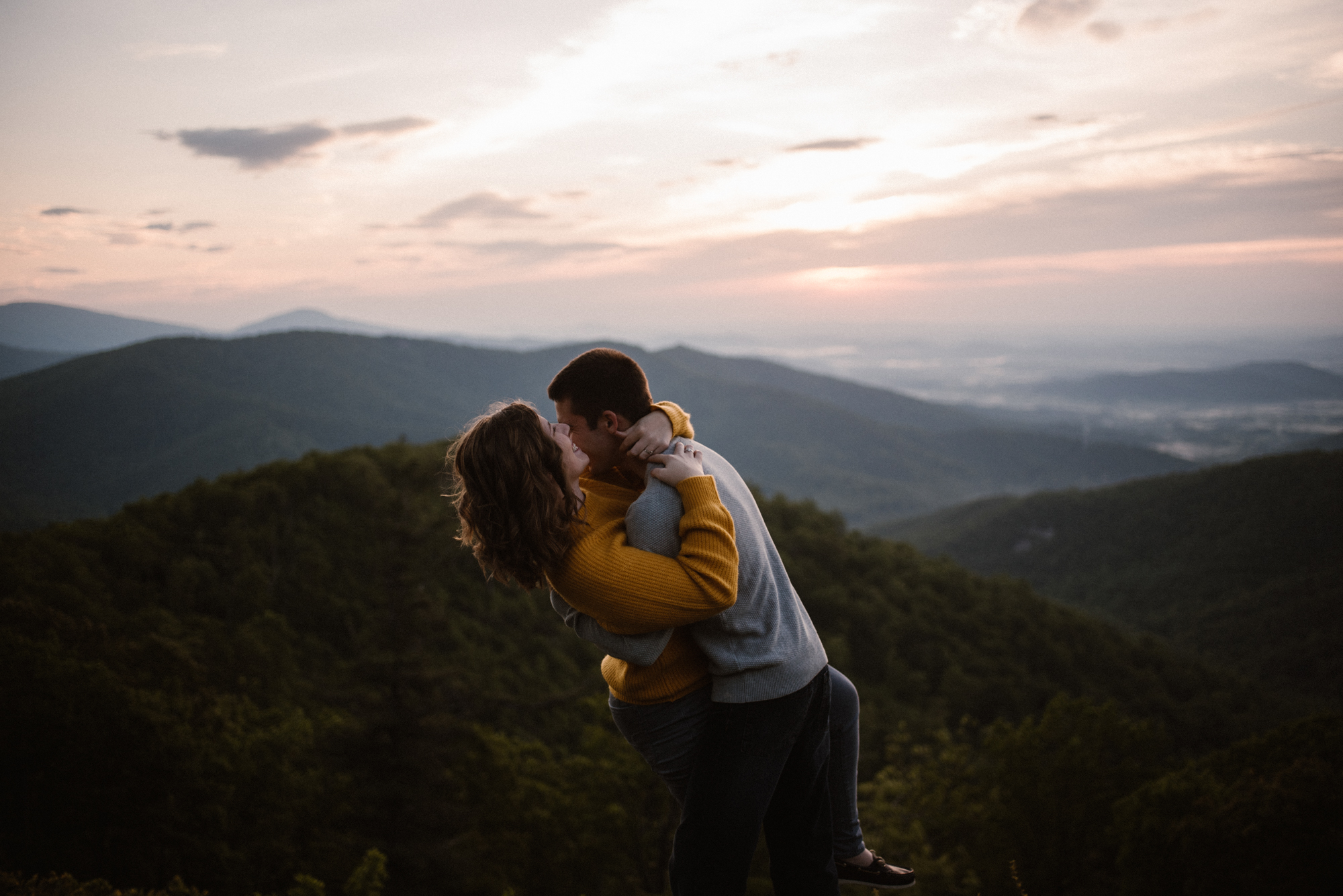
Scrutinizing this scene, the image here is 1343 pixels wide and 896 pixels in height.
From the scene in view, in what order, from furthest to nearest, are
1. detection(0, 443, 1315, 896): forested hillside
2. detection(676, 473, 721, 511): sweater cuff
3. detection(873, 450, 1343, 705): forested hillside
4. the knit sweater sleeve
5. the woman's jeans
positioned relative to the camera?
detection(873, 450, 1343, 705): forested hillside < detection(0, 443, 1315, 896): forested hillside < the woman's jeans < detection(676, 473, 721, 511): sweater cuff < the knit sweater sleeve

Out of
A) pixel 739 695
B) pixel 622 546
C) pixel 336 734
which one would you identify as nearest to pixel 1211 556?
pixel 336 734

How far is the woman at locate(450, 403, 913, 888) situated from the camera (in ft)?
7.58

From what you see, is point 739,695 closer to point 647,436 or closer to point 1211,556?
point 647,436

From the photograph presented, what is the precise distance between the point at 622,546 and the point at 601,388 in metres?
0.69

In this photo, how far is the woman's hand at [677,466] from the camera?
2477 mm

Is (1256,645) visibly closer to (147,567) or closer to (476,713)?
(476,713)

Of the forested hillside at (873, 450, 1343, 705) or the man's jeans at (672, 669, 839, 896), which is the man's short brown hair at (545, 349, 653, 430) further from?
the forested hillside at (873, 450, 1343, 705)

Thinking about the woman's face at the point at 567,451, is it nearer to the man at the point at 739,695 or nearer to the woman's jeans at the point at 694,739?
the man at the point at 739,695

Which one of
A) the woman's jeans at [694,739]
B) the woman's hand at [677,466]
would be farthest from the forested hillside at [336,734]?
the woman's hand at [677,466]

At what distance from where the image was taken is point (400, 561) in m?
22.9

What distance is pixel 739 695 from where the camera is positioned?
8.40 ft

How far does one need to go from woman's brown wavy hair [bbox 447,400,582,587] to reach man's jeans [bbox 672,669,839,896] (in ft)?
3.05

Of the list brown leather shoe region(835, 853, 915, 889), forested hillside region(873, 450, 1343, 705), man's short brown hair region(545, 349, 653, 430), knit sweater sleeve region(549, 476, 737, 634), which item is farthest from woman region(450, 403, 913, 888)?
forested hillside region(873, 450, 1343, 705)

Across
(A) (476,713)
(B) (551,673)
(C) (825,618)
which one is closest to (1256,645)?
(C) (825,618)
